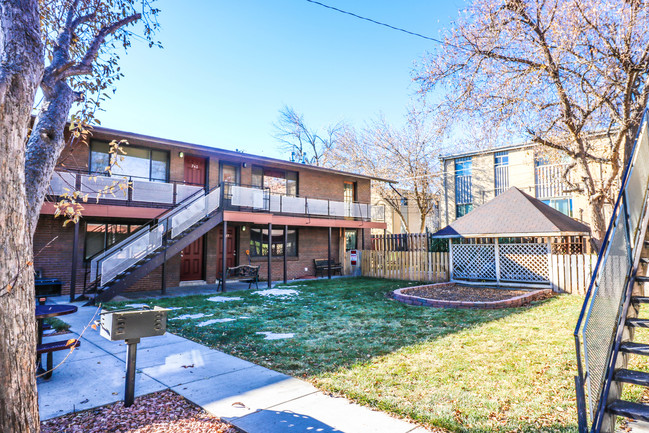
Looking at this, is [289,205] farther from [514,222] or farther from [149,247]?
[514,222]

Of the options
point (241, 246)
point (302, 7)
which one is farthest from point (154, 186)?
point (302, 7)

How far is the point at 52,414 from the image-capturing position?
368cm

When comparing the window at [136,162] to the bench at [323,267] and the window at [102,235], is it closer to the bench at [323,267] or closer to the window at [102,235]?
the window at [102,235]

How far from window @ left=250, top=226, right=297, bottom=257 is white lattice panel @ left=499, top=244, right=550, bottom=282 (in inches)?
379

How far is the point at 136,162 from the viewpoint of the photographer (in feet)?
47.0

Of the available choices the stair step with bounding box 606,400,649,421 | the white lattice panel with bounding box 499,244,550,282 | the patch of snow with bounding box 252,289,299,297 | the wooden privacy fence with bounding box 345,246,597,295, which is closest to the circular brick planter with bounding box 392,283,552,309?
the wooden privacy fence with bounding box 345,246,597,295

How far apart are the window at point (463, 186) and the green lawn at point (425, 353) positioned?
17524mm

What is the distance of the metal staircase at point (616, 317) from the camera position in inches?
113

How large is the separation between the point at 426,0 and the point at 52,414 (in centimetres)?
1345

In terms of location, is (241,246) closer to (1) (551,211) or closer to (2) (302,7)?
(2) (302,7)

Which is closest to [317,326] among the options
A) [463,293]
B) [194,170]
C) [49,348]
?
[49,348]

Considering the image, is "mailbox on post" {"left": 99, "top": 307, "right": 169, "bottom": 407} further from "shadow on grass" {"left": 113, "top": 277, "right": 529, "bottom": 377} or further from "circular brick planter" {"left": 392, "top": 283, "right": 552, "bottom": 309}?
"circular brick planter" {"left": 392, "top": 283, "right": 552, "bottom": 309}

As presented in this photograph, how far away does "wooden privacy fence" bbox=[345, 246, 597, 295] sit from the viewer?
11984mm

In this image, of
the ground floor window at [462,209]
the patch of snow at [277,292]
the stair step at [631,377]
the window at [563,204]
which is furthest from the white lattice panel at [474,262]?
the ground floor window at [462,209]
